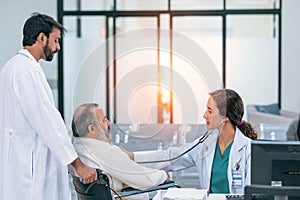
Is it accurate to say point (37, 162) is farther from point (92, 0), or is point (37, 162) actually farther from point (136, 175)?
point (92, 0)

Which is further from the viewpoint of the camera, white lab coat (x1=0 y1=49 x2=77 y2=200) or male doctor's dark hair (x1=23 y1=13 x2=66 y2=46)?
male doctor's dark hair (x1=23 y1=13 x2=66 y2=46)

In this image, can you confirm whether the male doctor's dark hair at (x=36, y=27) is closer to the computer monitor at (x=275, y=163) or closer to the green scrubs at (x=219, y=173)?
the green scrubs at (x=219, y=173)

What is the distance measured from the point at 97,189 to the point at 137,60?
5.60m

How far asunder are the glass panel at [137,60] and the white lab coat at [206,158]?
402 cm

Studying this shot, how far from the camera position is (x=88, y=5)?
331 inches

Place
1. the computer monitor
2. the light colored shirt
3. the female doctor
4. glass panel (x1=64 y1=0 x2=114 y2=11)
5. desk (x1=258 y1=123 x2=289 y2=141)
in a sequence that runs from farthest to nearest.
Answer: glass panel (x1=64 y1=0 x2=114 y2=11) → desk (x1=258 y1=123 x2=289 y2=141) → the female doctor → the light colored shirt → the computer monitor

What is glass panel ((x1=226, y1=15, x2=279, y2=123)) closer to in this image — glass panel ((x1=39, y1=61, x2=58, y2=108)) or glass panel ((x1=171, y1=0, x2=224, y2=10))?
glass panel ((x1=171, y1=0, x2=224, y2=10))

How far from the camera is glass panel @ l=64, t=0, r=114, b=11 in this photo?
8.38 meters

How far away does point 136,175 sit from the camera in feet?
9.43

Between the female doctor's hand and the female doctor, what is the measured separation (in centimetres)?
43

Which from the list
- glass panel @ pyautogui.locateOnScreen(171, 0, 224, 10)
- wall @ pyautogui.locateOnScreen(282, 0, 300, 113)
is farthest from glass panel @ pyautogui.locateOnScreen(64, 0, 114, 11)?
wall @ pyautogui.locateOnScreen(282, 0, 300, 113)

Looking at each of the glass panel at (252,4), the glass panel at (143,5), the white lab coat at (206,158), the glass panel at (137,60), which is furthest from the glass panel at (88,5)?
the white lab coat at (206,158)

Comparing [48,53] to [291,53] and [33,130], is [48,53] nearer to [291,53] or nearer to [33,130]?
[33,130]

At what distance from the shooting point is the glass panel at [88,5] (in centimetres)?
838
